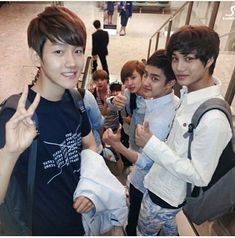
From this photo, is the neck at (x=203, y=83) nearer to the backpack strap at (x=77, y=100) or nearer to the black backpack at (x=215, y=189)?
the black backpack at (x=215, y=189)

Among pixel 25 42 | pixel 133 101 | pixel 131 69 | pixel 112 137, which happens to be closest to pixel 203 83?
pixel 112 137

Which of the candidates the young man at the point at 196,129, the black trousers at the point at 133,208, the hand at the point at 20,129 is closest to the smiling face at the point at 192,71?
the young man at the point at 196,129

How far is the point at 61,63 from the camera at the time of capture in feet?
4.20

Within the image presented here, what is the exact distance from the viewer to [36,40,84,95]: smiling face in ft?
4.19

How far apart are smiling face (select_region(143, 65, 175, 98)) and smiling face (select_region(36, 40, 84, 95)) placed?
0.71 metres

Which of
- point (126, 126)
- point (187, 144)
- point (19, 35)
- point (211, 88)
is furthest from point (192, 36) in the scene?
point (19, 35)

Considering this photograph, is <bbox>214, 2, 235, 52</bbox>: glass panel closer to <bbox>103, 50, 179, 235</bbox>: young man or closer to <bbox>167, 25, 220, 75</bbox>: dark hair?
<bbox>103, 50, 179, 235</bbox>: young man

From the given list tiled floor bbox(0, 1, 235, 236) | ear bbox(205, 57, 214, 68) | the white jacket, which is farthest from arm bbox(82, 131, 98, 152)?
tiled floor bbox(0, 1, 235, 236)

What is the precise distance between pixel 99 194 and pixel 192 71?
83 cm

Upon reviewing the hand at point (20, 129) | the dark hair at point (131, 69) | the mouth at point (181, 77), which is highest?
the mouth at point (181, 77)

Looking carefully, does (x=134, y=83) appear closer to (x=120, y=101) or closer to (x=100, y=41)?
(x=120, y=101)

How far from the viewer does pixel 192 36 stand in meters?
1.50

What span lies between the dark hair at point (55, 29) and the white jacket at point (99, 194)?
0.67 meters

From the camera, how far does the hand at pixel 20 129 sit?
1117 millimetres
